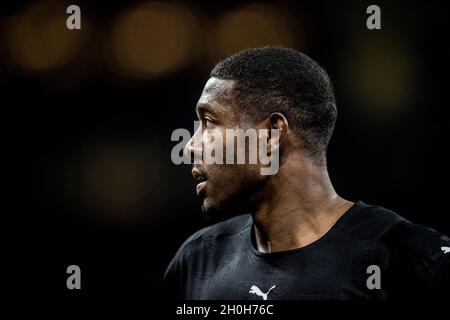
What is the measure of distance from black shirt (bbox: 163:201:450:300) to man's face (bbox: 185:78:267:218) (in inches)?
5.6

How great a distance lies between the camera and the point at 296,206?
143cm

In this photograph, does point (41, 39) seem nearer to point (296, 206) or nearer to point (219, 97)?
point (219, 97)

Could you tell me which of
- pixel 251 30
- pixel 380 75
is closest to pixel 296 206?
pixel 380 75

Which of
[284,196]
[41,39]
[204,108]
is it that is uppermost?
[41,39]

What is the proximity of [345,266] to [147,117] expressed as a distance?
197 centimetres

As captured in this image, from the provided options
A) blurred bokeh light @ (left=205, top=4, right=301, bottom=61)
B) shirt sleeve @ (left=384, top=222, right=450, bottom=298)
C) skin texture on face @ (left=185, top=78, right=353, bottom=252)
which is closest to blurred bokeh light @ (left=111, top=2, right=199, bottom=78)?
blurred bokeh light @ (left=205, top=4, right=301, bottom=61)

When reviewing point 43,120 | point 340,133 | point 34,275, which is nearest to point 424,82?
point 340,133

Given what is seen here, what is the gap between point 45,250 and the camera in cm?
302

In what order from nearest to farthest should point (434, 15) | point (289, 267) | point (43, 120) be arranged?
point (289, 267)
point (434, 15)
point (43, 120)

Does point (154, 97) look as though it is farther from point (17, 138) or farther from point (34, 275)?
point (34, 275)

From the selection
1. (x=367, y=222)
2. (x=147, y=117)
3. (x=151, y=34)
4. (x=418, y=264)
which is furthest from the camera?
(x=151, y=34)

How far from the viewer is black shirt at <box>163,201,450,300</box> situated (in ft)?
4.12

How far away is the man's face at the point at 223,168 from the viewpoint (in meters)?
1.42
